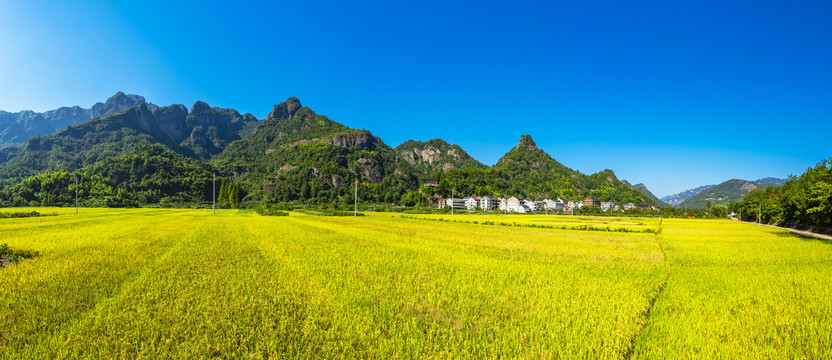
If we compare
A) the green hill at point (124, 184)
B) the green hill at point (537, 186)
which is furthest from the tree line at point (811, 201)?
the green hill at point (124, 184)

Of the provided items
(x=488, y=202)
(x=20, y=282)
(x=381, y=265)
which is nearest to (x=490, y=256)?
(x=381, y=265)

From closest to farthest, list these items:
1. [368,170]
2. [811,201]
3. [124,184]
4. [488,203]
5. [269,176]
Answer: [811,201], [124,184], [488,203], [269,176], [368,170]

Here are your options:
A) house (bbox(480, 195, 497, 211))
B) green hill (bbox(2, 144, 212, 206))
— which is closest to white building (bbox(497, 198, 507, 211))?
house (bbox(480, 195, 497, 211))

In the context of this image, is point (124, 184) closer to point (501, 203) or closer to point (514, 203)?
point (501, 203)

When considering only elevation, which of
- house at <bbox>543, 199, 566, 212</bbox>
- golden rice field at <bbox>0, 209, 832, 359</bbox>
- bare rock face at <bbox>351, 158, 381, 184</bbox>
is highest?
bare rock face at <bbox>351, 158, 381, 184</bbox>

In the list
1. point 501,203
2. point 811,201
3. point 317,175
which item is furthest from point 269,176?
point 811,201

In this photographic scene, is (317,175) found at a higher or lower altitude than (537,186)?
higher

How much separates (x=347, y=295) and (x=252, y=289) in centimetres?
274

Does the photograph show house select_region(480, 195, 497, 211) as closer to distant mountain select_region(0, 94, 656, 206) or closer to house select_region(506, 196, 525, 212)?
house select_region(506, 196, 525, 212)

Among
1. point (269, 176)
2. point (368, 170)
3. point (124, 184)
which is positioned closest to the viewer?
point (124, 184)

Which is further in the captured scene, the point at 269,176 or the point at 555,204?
the point at 269,176

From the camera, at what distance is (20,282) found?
8312mm

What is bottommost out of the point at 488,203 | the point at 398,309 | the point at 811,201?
the point at 488,203

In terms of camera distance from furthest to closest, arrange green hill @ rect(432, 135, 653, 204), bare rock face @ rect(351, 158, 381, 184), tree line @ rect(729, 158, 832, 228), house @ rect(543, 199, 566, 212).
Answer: bare rock face @ rect(351, 158, 381, 184) < green hill @ rect(432, 135, 653, 204) < house @ rect(543, 199, 566, 212) < tree line @ rect(729, 158, 832, 228)
